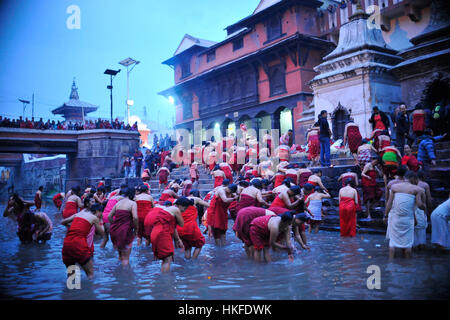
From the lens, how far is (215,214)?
8.27 meters

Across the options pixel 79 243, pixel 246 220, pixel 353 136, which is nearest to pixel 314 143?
pixel 353 136

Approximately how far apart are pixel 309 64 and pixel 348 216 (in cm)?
1620

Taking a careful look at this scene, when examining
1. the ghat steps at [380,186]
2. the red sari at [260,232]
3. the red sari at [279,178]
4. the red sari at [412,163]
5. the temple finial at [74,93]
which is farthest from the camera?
the temple finial at [74,93]

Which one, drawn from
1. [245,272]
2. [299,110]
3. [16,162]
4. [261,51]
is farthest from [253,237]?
[16,162]

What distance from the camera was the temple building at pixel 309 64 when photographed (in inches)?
585

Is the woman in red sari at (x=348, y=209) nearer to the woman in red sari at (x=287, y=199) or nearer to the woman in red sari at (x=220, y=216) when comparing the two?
the woman in red sari at (x=287, y=199)

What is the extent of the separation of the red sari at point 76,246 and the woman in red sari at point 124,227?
103 cm

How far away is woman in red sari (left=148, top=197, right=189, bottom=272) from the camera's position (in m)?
5.64

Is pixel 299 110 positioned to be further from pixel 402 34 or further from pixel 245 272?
pixel 245 272

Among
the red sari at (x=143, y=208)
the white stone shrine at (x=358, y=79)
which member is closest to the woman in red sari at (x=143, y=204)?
the red sari at (x=143, y=208)

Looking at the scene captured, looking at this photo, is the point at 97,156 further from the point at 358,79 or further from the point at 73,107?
the point at 73,107

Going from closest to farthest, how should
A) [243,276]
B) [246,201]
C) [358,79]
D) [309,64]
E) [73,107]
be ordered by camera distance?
[243,276]
[246,201]
[358,79]
[309,64]
[73,107]

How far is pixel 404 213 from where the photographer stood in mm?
5812

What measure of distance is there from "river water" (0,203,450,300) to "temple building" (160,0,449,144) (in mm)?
9637
